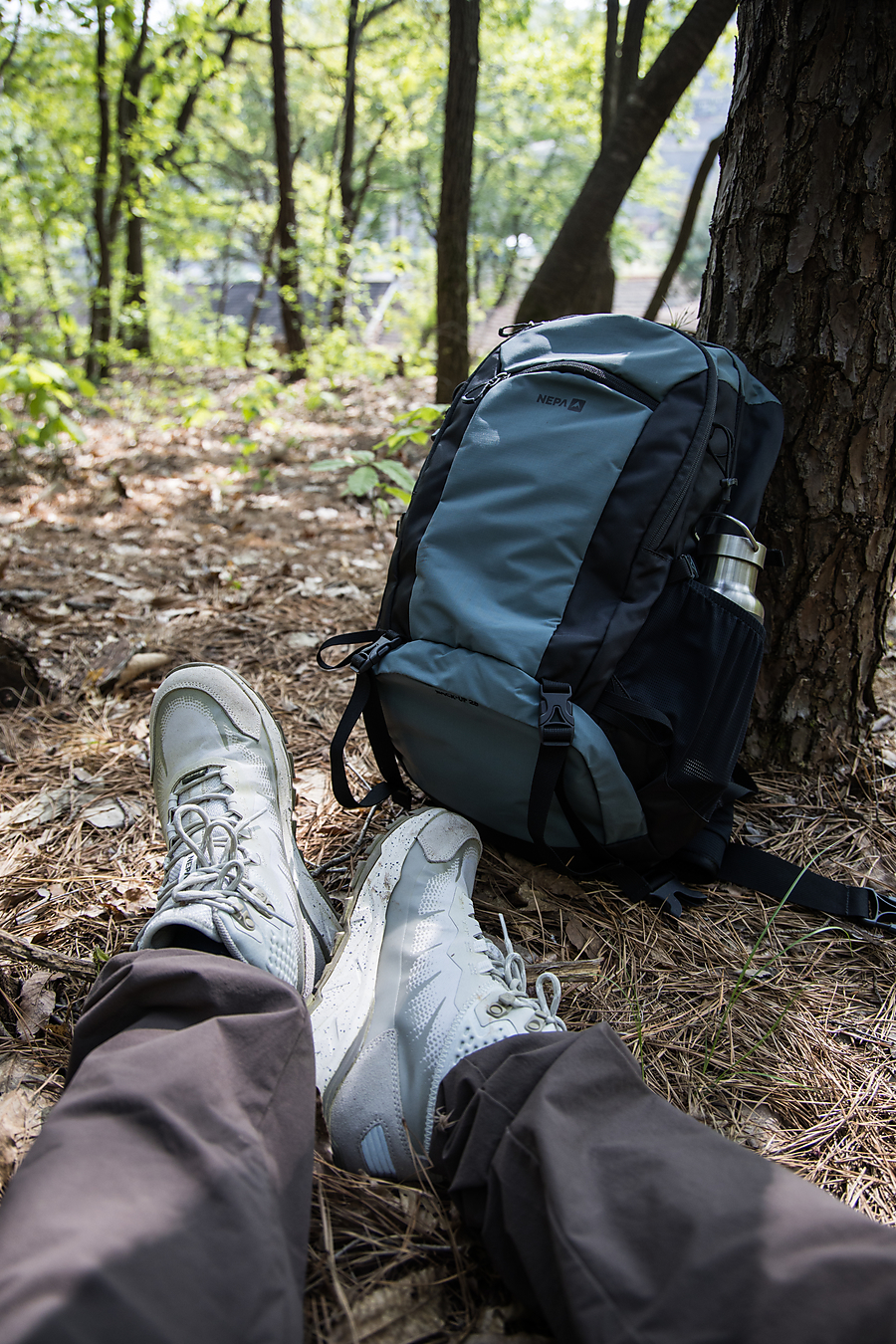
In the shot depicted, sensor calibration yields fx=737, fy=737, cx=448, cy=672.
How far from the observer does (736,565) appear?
1532 millimetres

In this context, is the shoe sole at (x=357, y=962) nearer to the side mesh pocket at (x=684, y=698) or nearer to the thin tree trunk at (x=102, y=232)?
the side mesh pocket at (x=684, y=698)

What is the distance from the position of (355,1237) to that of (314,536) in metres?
3.08

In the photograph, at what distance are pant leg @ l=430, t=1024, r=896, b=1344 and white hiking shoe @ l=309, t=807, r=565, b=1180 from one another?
0.28 ft

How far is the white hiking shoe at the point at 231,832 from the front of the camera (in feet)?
4.07

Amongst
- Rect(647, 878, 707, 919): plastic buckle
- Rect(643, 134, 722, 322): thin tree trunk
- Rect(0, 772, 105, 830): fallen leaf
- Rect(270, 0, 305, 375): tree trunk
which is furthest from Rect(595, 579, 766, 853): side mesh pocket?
Rect(270, 0, 305, 375): tree trunk

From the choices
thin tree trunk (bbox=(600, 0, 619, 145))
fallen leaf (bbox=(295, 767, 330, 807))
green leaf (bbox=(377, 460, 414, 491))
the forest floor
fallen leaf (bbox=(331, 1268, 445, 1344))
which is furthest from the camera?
thin tree trunk (bbox=(600, 0, 619, 145))

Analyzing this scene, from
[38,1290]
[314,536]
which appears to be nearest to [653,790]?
[38,1290]

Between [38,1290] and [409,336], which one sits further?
[409,336]

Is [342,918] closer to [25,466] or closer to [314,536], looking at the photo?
[314,536]

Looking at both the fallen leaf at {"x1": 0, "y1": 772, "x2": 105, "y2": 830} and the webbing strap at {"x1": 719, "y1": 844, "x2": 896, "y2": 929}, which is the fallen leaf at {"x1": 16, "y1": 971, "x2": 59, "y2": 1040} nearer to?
the fallen leaf at {"x1": 0, "y1": 772, "x2": 105, "y2": 830}

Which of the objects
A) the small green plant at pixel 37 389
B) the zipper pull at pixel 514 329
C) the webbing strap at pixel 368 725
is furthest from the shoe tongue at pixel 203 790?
the small green plant at pixel 37 389

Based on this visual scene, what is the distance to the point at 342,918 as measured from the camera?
1.46 m

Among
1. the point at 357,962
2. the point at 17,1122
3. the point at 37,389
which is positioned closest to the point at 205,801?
the point at 357,962

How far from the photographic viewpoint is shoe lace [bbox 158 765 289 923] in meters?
1.28
